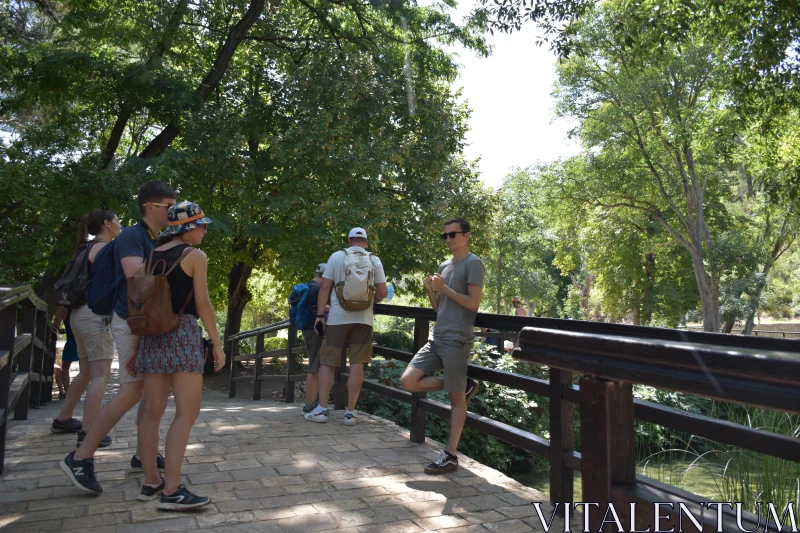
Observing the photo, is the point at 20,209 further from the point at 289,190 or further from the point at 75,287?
the point at 75,287

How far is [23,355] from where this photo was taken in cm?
657

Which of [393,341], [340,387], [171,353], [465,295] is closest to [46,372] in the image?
[340,387]

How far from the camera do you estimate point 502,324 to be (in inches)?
185

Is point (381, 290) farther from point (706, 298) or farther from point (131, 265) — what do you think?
point (706, 298)

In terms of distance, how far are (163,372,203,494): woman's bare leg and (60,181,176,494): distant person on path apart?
1.06 feet

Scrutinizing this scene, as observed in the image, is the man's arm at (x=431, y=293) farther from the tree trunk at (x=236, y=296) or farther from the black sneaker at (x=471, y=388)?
the tree trunk at (x=236, y=296)

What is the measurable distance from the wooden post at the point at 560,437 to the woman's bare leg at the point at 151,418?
7.39 ft

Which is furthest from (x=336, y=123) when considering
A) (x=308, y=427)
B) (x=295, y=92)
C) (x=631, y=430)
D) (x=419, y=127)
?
(x=631, y=430)

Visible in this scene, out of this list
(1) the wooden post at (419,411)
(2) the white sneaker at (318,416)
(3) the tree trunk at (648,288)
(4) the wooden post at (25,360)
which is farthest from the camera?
(3) the tree trunk at (648,288)

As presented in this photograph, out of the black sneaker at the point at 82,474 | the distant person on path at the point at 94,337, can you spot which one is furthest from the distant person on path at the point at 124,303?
the distant person on path at the point at 94,337

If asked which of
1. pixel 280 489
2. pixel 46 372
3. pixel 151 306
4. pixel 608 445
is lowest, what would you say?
pixel 280 489

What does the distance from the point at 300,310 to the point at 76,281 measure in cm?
291

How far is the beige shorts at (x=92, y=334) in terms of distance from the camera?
5227mm

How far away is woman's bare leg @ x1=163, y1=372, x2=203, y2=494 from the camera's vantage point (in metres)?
3.89
